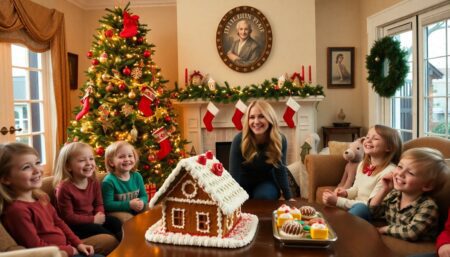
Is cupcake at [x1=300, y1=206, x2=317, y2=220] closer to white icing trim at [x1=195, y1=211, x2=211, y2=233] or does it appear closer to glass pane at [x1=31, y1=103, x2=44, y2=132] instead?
white icing trim at [x1=195, y1=211, x2=211, y2=233]

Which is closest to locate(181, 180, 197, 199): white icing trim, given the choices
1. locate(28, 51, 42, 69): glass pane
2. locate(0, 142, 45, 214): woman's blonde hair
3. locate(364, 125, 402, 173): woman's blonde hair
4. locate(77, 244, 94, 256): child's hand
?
locate(77, 244, 94, 256): child's hand

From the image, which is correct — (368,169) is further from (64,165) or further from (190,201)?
(64,165)

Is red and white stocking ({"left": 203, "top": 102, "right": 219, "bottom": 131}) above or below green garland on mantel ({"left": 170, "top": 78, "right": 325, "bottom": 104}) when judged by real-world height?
below

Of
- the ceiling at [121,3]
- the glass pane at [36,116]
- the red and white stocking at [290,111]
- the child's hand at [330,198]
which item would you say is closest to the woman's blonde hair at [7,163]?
the child's hand at [330,198]

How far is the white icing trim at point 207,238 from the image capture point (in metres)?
1.43

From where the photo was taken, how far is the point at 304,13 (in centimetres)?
486

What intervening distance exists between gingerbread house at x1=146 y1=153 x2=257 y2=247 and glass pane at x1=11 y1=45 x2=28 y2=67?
10.4 feet

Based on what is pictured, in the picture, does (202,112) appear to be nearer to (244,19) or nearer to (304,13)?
(244,19)

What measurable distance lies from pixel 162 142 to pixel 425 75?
9.36 ft

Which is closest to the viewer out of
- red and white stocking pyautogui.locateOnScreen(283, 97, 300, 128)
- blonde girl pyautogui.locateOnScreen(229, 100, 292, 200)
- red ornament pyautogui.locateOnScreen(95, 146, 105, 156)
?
blonde girl pyautogui.locateOnScreen(229, 100, 292, 200)

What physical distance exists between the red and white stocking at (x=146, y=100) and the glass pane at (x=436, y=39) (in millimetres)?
2886

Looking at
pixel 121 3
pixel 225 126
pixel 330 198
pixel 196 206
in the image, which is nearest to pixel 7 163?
pixel 196 206

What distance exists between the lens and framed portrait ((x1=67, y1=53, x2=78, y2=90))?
4.89m

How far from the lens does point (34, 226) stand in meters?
1.69
